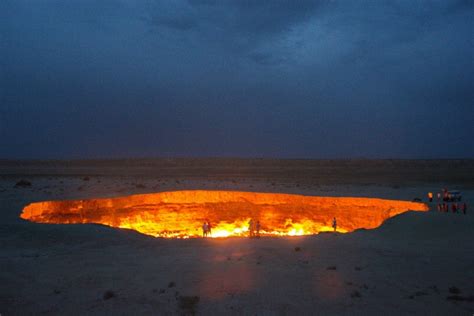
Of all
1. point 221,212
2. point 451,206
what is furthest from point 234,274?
point 451,206

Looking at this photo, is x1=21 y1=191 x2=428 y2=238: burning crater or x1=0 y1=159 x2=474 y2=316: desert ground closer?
x1=0 y1=159 x2=474 y2=316: desert ground

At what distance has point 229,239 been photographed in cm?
1131

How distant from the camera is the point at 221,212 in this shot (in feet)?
67.2

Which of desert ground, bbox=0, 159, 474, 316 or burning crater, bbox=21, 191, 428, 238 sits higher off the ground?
desert ground, bbox=0, 159, 474, 316

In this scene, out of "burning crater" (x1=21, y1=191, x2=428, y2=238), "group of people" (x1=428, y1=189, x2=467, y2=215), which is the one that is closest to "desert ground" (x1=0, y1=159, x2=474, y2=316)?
"group of people" (x1=428, y1=189, x2=467, y2=215)

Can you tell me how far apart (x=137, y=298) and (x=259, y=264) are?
9.69 feet

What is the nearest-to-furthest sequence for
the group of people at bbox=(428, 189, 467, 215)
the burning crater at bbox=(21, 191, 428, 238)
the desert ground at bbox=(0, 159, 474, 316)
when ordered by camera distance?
the desert ground at bbox=(0, 159, 474, 316) < the group of people at bbox=(428, 189, 467, 215) < the burning crater at bbox=(21, 191, 428, 238)

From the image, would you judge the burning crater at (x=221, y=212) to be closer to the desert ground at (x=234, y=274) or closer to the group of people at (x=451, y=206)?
the group of people at (x=451, y=206)

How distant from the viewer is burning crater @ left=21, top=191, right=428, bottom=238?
1767 centimetres

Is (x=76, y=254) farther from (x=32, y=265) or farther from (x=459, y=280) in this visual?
(x=459, y=280)

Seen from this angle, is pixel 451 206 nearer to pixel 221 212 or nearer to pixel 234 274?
pixel 221 212

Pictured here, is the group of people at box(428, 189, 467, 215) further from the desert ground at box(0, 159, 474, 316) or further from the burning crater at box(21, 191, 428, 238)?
the desert ground at box(0, 159, 474, 316)

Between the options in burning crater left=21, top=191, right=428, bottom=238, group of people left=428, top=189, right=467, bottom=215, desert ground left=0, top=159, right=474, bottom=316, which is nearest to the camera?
desert ground left=0, top=159, right=474, bottom=316

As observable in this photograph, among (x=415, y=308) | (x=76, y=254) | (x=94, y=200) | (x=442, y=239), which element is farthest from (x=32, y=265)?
(x=442, y=239)
